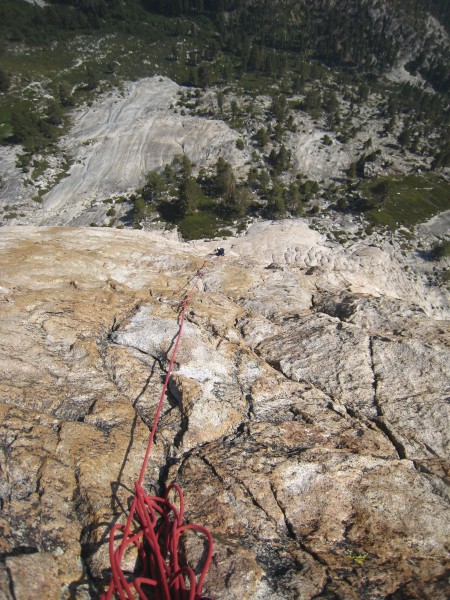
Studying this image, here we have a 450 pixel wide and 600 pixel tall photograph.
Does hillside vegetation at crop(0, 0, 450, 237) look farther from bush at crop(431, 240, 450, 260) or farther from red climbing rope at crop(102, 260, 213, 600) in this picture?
red climbing rope at crop(102, 260, 213, 600)

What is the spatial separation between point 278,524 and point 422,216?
215ft

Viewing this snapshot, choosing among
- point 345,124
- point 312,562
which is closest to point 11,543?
Result: point 312,562

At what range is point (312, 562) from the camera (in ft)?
22.1

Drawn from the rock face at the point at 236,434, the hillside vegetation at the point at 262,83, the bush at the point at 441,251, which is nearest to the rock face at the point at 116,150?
the hillside vegetation at the point at 262,83

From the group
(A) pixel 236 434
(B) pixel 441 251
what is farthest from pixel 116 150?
(A) pixel 236 434

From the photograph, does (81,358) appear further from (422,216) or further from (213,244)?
(422,216)

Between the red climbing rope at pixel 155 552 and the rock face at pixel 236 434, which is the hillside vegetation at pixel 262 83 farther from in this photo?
the red climbing rope at pixel 155 552

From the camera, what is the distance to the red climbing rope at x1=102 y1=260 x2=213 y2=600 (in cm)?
571

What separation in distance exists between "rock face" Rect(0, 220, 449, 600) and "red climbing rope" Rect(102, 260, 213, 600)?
412mm

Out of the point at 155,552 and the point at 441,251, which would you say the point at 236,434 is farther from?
the point at 441,251

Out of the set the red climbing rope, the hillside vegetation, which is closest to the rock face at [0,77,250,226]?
the hillside vegetation

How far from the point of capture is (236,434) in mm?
9695

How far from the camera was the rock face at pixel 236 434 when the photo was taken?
258 inches

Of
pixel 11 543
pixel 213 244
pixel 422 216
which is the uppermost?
pixel 11 543
